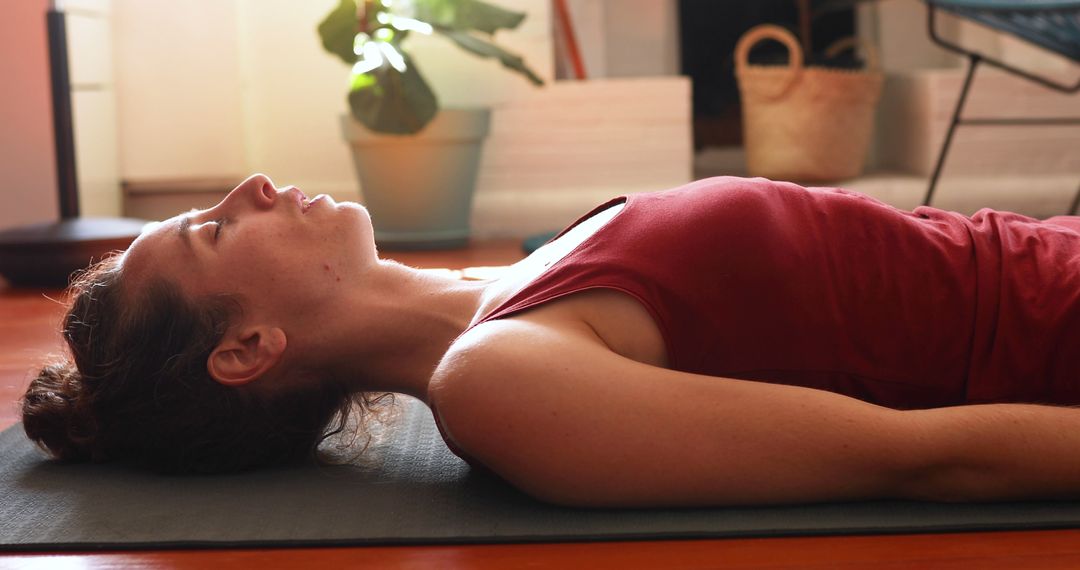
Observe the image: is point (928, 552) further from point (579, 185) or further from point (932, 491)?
point (579, 185)

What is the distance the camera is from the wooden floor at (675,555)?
111 cm

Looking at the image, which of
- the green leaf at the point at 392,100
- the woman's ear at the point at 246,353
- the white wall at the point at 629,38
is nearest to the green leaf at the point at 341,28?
the green leaf at the point at 392,100

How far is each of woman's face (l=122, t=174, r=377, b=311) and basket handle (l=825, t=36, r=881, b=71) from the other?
317cm

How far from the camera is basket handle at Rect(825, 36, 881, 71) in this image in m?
4.21

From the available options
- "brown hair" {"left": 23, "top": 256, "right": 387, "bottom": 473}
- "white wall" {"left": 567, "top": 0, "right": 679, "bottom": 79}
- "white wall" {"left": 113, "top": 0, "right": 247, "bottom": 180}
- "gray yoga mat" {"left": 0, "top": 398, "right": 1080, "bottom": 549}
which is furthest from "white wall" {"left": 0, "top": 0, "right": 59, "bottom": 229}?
"gray yoga mat" {"left": 0, "top": 398, "right": 1080, "bottom": 549}

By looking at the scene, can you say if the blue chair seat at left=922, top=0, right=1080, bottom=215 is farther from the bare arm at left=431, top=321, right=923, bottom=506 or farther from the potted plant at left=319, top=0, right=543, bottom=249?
the bare arm at left=431, top=321, right=923, bottom=506

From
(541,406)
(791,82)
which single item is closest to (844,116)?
(791,82)

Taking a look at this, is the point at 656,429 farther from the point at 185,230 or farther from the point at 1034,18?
the point at 1034,18

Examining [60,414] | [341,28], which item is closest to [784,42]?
[341,28]

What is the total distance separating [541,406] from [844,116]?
10.4ft

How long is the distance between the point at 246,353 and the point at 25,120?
2637 mm

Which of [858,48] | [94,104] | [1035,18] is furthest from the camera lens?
[858,48]

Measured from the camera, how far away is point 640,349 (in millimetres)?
1296

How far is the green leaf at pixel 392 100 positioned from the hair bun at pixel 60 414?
221 centimetres
